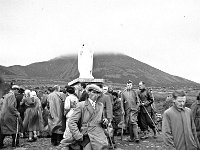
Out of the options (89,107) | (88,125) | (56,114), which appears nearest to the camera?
(88,125)

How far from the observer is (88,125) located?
542 centimetres

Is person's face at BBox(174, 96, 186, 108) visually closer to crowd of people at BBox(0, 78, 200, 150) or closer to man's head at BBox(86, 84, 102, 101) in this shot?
crowd of people at BBox(0, 78, 200, 150)

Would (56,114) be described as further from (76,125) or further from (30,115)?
(76,125)

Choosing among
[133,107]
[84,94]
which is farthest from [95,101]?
[133,107]

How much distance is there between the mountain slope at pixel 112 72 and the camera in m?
122

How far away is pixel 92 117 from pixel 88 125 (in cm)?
17

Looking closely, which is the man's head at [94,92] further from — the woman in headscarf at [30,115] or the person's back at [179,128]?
the woman in headscarf at [30,115]

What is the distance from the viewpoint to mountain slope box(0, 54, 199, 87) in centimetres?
12236

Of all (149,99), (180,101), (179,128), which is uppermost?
(180,101)

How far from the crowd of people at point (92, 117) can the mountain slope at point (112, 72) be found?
3568 inches

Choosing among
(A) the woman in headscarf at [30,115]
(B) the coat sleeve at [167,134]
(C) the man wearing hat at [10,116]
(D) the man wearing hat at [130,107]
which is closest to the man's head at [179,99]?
(B) the coat sleeve at [167,134]

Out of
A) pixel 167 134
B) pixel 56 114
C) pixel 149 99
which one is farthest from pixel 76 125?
pixel 149 99

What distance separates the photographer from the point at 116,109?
12.1 meters

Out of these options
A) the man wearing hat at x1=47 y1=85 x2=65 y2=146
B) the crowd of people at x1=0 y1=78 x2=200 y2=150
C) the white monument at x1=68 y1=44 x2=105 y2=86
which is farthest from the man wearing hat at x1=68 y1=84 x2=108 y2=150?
the white monument at x1=68 y1=44 x2=105 y2=86
